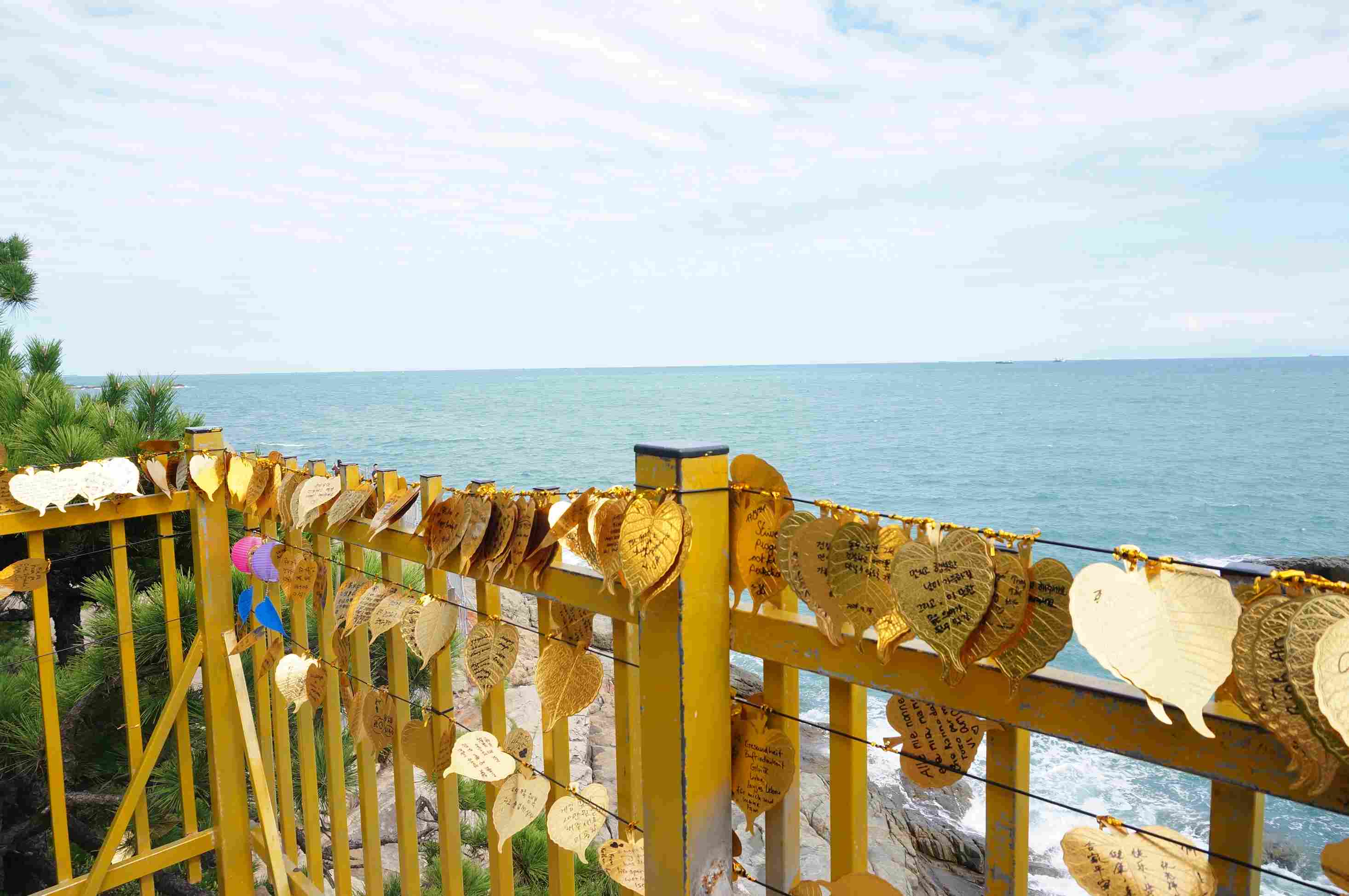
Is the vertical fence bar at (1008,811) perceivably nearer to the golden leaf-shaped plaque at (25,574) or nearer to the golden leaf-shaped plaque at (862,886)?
the golden leaf-shaped plaque at (862,886)

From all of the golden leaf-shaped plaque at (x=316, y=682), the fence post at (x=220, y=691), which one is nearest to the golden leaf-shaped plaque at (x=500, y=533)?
the golden leaf-shaped plaque at (x=316, y=682)

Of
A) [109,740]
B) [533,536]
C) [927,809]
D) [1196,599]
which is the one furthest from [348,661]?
[927,809]

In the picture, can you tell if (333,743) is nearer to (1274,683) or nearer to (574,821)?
(574,821)

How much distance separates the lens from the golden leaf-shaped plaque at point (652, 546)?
0.78 meters

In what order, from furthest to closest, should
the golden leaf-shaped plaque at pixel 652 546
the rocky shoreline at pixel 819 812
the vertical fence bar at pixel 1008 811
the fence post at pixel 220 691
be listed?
the rocky shoreline at pixel 819 812 → the fence post at pixel 220 691 → the golden leaf-shaped plaque at pixel 652 546 → the vertical fence bar at pixel 1008 811

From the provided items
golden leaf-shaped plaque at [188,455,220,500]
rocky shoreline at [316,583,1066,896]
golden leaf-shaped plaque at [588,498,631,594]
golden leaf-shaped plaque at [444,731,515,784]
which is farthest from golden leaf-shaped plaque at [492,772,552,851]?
rocky shoreline at [316,583,1066,896]

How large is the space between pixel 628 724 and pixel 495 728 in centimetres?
25

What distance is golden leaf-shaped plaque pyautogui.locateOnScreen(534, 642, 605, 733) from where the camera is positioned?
100 cm

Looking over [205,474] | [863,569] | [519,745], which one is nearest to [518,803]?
[519,745]

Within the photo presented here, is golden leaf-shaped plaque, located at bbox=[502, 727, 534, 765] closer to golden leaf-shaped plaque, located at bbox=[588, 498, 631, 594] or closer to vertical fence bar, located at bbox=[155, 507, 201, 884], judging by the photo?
golden leaf-shaped plaque, located at bbox=[588, 498, 631, 594]

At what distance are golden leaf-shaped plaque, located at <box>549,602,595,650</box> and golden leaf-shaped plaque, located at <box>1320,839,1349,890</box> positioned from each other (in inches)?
28.0

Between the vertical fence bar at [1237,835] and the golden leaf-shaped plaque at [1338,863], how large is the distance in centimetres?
5

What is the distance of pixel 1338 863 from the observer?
481 millimetres

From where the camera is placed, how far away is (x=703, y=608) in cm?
85
